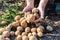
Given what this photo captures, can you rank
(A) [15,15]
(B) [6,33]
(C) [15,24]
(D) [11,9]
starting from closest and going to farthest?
1. (B) [6,33]
2. (C) [15,24]
3. (A) [15,15]
4. (D) [11,9]

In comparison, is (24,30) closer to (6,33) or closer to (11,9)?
(6,33)

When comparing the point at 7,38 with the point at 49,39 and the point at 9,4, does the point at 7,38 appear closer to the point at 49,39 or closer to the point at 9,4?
the point at 49,39

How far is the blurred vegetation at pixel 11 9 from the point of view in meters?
2.77

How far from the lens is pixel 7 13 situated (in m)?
2.83

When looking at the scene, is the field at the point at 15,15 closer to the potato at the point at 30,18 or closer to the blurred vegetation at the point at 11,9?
the blurred vegetation at the point at 11,9

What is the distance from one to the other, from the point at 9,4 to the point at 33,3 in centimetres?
55

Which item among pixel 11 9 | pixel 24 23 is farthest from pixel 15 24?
pixel 11 9

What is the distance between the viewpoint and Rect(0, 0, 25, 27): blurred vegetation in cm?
277

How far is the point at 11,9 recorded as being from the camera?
2924mm

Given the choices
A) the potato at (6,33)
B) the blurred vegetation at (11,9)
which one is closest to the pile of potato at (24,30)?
the potato at (6,33)

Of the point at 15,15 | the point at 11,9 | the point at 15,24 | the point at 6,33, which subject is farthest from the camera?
the point at 11,9

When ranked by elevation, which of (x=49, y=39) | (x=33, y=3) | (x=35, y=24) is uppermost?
(x=33, y=3)

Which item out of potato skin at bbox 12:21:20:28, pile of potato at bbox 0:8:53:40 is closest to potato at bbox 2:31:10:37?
pile of potato at bbox 0:8:53:40

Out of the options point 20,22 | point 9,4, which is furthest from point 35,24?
point 9,4
